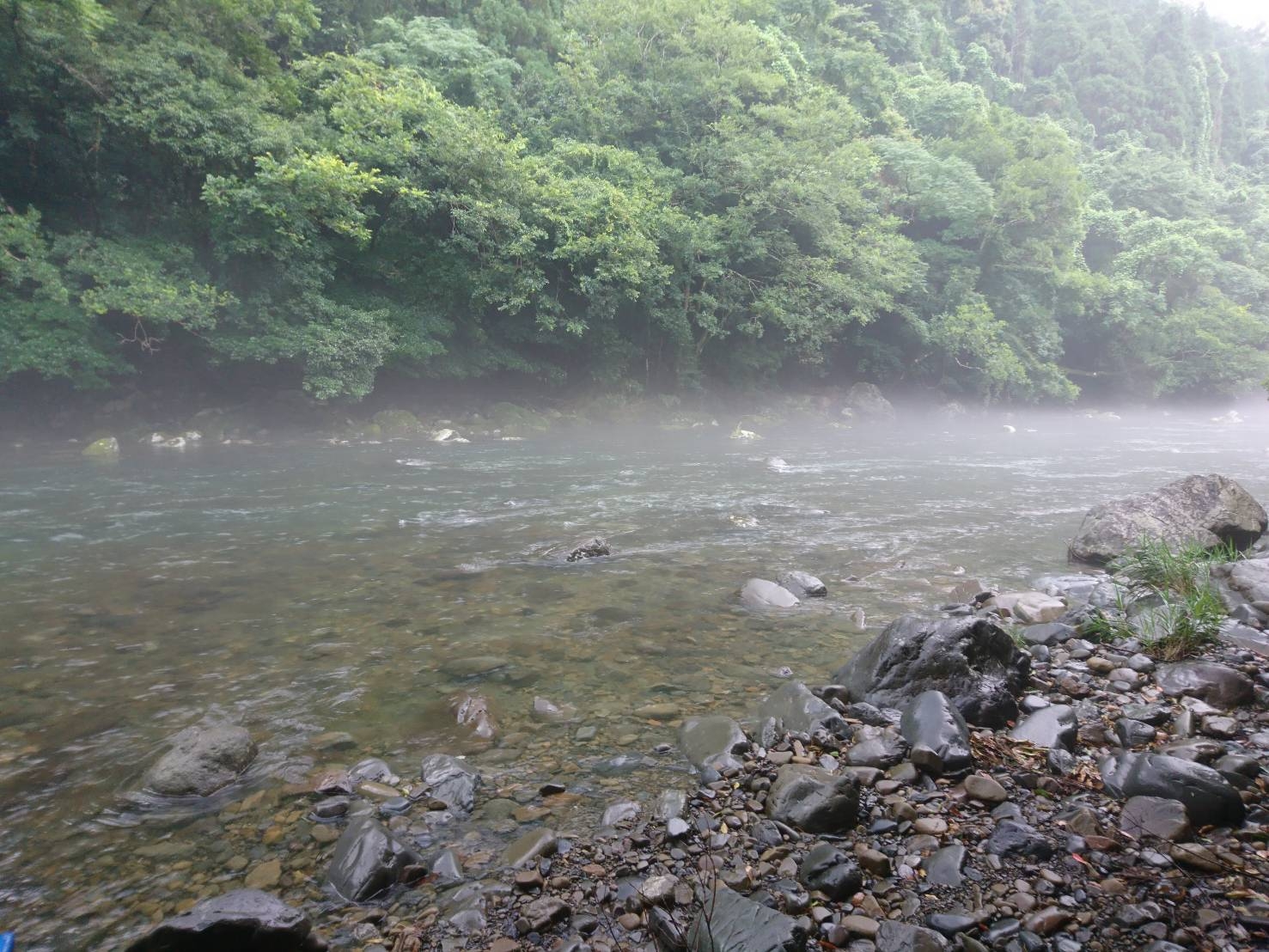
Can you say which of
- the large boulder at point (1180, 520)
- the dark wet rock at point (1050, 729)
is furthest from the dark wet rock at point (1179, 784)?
the large boulder at point (1180, 520)

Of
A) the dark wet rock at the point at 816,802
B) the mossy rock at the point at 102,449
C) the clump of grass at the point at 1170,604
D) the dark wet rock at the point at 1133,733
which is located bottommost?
the mossy rock at the point at 102,449

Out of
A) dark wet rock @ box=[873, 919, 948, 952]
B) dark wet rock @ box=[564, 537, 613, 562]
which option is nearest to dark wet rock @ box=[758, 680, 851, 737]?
dark wet rock @ box=[873, 919, 948, 952]

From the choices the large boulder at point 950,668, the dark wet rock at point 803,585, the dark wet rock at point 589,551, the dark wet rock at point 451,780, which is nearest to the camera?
the dark wet rock at point 451,780

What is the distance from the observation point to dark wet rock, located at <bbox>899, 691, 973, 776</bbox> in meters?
3.10

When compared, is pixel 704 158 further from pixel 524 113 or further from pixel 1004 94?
pixel 1004 94

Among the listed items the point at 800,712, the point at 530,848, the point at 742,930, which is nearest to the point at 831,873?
the point at 742,930

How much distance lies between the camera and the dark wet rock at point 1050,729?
3.32 m

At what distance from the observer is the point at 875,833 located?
2691 millimetres

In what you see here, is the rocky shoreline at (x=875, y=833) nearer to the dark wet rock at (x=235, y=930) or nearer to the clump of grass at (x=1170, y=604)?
the dark wet rock at (x=235, y=930)

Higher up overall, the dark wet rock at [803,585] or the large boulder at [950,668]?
the large boulder at [950,668]

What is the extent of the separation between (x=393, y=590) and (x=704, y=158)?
845 inches

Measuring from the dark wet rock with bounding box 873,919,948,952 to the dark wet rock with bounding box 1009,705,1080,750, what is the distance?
161 cm

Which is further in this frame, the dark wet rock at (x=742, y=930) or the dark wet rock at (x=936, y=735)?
the dark wet rock at (x=936, y=735)

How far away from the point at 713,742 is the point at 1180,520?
6.35 m
